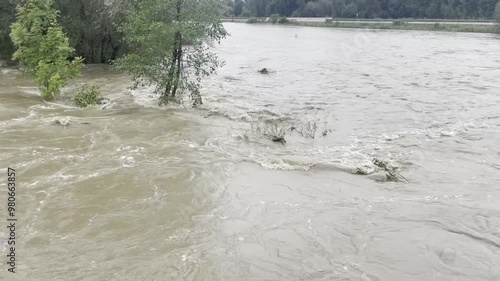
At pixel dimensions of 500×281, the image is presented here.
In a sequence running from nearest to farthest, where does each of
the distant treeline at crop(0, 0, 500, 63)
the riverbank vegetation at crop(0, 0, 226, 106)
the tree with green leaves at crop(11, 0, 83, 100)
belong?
the riverbank vegetation at crop(0, 0, 226, 106)
the tree with green leaves at crop(11, 0, 83, 100)
the distant treeline at crop(0, 0, 500, 63)

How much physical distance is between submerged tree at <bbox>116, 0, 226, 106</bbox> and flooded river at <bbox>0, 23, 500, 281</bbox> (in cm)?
177

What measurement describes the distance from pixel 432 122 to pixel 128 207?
45.4ft

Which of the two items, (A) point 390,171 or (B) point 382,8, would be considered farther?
(B) point 382,8

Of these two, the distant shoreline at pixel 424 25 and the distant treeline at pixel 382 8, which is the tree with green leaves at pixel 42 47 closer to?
the distant shoreline at pixel 424 25

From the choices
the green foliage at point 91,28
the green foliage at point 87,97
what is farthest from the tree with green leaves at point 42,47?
the green foliage at point 91,28

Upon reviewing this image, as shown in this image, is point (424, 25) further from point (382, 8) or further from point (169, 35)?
point (169, 35)

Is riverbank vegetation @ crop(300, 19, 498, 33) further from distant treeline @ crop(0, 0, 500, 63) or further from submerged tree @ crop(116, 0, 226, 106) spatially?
submerged tree @ crop(116, 0, 226, 106)

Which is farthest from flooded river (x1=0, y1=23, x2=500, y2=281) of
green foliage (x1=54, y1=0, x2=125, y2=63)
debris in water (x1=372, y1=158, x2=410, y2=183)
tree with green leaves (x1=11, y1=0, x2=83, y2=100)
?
green foliage (x1=54, y1=0, x2=125, y2=63)

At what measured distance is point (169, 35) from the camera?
1878cm

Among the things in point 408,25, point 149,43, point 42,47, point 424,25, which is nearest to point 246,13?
point 408,25

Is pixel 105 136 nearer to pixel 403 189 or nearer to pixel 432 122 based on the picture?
pixel 403 189

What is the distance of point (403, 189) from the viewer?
39.6 feet

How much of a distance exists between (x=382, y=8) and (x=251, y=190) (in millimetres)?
118300

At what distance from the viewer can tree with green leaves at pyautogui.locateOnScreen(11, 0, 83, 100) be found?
20703 millimetres
